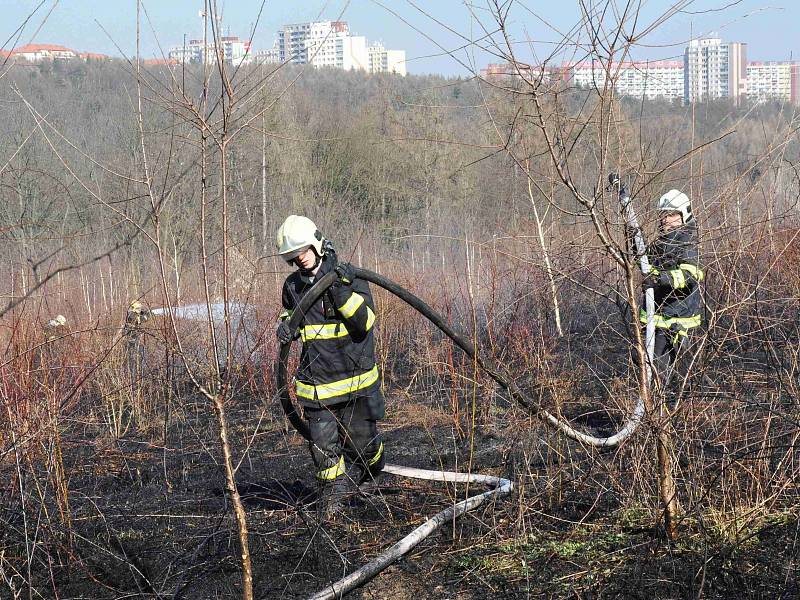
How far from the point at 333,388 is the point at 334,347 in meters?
0.23

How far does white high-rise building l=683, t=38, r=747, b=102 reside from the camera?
385 centimetres

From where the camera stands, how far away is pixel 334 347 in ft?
15.8

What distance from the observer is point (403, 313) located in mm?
9242

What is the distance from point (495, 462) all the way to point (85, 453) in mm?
3336

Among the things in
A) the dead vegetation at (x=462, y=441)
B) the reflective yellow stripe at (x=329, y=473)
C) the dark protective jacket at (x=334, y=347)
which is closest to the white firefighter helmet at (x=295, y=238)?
the dark protective jacket at (x=334, y=347)

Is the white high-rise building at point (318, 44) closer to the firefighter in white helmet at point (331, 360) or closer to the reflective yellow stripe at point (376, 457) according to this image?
the firefighter in white helmet at point (331, 360)

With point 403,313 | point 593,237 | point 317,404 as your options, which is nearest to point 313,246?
point 317,404

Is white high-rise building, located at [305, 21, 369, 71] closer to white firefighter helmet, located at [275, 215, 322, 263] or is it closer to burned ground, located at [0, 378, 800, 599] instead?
white firefighter helmet, located at [275, 215, 322, 263]

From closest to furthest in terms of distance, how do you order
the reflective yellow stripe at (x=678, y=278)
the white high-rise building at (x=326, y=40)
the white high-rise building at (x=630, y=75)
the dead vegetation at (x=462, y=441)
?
the white high-rise building at (x=326, y=40)
the dead vegetation at (x=462, y=441)
the white high-rise building at (x=630, y=75)
the reflective yellow stripe at (x=678, y=278)

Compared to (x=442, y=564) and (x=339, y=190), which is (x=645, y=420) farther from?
(x=339, y=190)

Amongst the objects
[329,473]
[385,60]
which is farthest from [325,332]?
[385,60]

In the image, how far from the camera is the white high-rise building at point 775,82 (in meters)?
4.22

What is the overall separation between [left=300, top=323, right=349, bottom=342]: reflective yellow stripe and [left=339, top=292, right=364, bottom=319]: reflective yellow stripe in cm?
11

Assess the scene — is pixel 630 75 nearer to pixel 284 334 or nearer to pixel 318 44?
pixel 318 44
